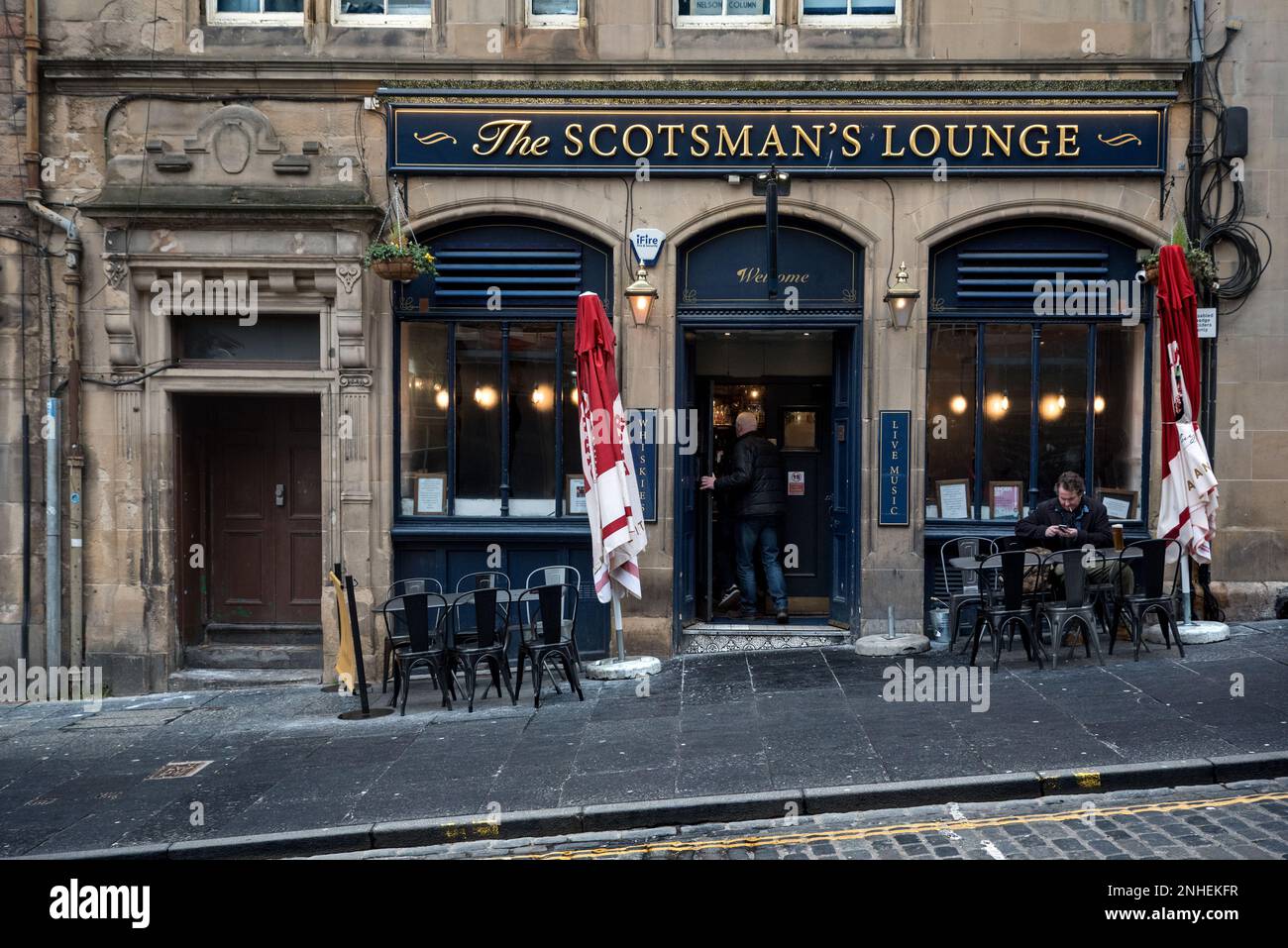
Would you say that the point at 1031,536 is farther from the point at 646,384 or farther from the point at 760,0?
the point at 760,0

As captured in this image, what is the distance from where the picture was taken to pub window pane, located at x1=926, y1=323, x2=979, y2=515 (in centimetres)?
1134

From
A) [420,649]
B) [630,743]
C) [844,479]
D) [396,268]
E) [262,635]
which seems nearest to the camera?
[630,743]

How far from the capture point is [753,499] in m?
12.2

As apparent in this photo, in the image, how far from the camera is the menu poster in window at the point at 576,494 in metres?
11.6

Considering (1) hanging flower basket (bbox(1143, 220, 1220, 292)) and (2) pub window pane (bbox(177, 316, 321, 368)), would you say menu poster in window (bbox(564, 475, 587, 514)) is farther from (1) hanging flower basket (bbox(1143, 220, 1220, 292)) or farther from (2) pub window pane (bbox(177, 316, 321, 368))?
→ (1) hanging flower basket (bbox(1143, 220, 1220, 292))

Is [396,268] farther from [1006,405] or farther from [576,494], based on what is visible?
[1006,405]

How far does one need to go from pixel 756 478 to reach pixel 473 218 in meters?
4.16

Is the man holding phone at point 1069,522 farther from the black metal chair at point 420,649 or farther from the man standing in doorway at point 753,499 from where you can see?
the black metal chair at point 420,649

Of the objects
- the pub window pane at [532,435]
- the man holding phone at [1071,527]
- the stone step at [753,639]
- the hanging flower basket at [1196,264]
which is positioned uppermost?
the hanging flower basket at [1196,264]

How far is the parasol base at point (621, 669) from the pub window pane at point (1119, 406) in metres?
4.98

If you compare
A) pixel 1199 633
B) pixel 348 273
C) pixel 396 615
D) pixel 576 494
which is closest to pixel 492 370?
pixel 576 494

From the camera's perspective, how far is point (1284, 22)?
1088cm

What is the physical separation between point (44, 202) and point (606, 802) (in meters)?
8.81

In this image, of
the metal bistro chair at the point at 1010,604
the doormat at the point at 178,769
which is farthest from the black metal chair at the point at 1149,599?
the doormat at the point at 178,769
